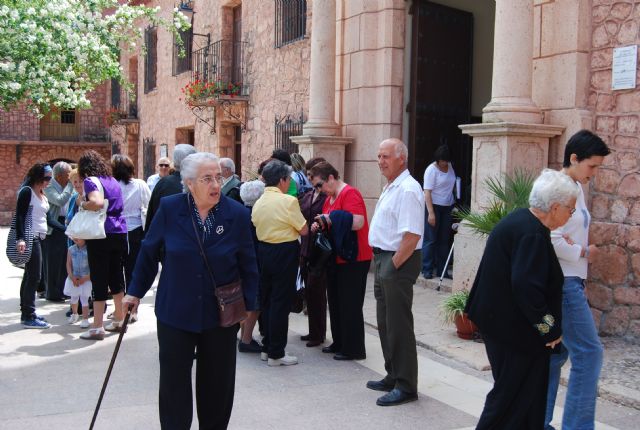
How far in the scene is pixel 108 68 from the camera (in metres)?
10.3

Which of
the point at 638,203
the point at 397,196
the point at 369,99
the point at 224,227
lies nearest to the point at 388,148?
the point at 397,196

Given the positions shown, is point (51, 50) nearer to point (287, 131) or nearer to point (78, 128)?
point (287, 131)

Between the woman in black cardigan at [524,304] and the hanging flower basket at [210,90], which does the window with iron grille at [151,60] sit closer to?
the hanging flower basket at [210,90]

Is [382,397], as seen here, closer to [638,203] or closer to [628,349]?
[628,349]

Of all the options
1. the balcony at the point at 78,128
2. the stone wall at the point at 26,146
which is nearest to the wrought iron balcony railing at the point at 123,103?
the stone wall at the point at 26,146

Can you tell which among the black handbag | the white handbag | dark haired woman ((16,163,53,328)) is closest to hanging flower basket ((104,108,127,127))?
dark haired woman ((16,163,53,328))

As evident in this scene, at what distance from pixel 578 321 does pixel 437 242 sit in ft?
17.6

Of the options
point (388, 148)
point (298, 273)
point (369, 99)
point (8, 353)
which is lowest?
point (8, 353)

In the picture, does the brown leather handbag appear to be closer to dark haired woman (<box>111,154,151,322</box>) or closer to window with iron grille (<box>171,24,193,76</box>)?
dark haired woman (<box>111,154,151,322</box>)

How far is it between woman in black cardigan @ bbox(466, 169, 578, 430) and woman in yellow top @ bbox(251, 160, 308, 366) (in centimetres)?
247

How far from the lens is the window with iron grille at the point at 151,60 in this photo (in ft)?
72.9

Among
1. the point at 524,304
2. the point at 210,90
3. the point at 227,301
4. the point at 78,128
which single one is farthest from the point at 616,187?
the point at 78,128

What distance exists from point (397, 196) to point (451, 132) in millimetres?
5843

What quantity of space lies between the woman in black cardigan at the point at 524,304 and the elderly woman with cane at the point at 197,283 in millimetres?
1341
